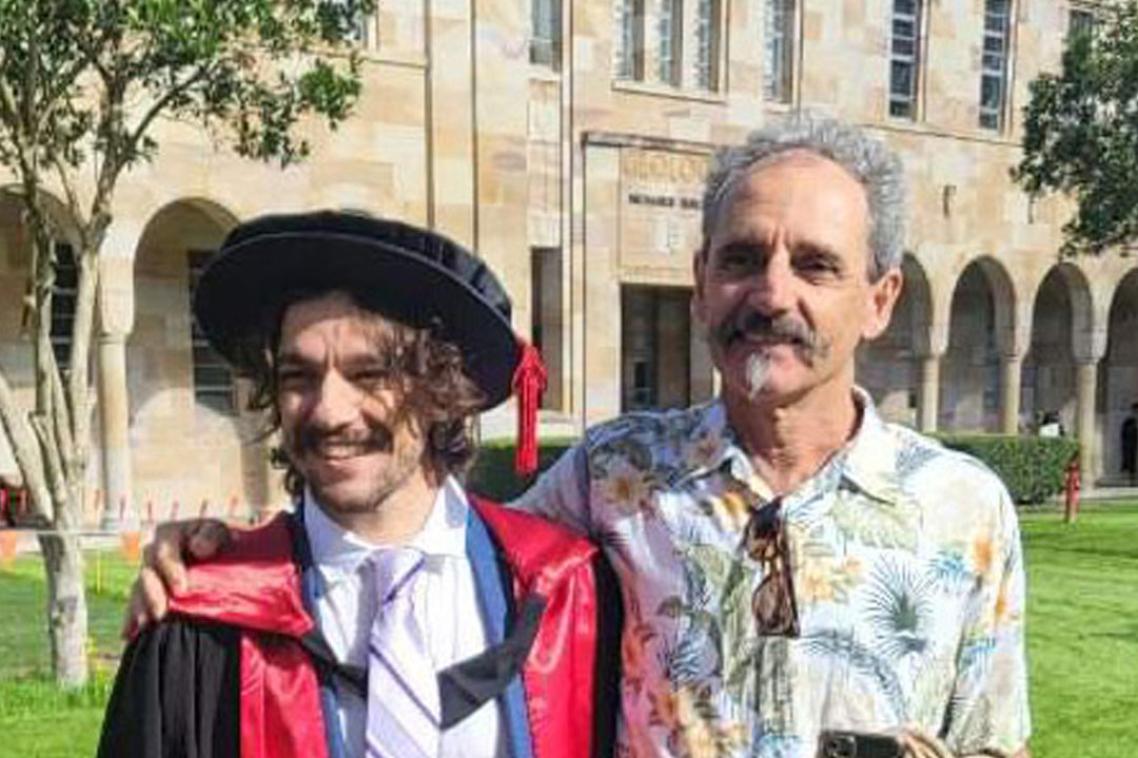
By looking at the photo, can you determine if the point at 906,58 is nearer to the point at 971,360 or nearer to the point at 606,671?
the point at 971,360

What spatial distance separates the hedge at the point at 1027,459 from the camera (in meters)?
21.6

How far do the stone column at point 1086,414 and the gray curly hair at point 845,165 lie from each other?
2562 cm

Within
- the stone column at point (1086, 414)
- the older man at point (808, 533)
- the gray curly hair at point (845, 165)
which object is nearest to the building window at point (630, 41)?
the stone column at point (1086, 414)

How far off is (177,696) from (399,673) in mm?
319

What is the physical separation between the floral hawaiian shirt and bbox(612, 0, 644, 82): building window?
19.1 metres

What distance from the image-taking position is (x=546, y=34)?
2006 centimetres

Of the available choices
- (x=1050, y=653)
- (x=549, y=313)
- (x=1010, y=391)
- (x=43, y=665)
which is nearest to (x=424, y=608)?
(x=1050, y=653)

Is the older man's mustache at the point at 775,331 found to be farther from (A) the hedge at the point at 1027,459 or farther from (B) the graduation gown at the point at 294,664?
(A) the hedge at the point at 1027,459

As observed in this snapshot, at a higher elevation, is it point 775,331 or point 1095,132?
point 1095,132

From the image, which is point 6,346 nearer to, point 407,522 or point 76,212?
point 76,212

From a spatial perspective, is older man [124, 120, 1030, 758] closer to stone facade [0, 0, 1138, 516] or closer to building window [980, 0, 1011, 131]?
stone facade [0, 0, 1138, 516]

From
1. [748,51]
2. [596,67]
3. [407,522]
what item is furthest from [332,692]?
[748,51]

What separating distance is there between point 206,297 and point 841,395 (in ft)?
3.41

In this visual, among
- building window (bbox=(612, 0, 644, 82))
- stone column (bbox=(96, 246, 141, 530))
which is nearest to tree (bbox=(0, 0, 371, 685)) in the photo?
stone column (bbox=(96, 246, 141, 530))
